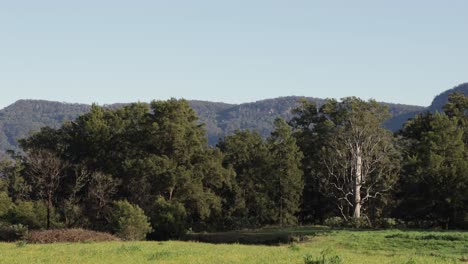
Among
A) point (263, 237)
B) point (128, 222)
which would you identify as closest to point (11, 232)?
point (128, 222)

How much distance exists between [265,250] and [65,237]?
18621mm

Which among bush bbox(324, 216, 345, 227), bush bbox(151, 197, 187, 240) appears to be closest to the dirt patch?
bush bbox(151, 197, 187, 240)

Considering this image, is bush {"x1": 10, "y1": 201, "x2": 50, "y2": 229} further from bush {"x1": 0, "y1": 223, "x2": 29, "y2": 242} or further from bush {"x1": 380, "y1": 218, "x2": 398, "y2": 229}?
bush {"x1": 380, "y1": 218, "x2": 398, "y2": 229}

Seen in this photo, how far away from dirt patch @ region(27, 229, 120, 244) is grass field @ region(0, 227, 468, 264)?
4.97 metres

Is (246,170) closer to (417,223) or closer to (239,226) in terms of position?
(239,226)

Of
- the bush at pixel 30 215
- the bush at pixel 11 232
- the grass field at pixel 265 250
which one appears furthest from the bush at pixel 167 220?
the bush at pixel 11 232

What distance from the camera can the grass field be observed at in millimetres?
25453

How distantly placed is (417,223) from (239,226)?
2024 cm

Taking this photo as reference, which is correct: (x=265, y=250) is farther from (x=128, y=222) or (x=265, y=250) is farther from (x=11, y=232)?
(x=11, y=232)

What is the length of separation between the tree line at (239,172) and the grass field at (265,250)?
1064 centimetres

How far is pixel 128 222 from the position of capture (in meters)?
54.2

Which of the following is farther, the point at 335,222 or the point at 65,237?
the point at 335,222

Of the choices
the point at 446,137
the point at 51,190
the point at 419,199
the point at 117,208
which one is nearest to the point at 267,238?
the point at 117,208

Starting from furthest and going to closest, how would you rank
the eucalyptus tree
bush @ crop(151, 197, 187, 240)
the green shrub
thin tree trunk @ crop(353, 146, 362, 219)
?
the eucalyptus tree < the green shrub < thin tree trunk @ crop(353, 146, 362, 219) < bush @ crop(151, 197, 187, 240)
